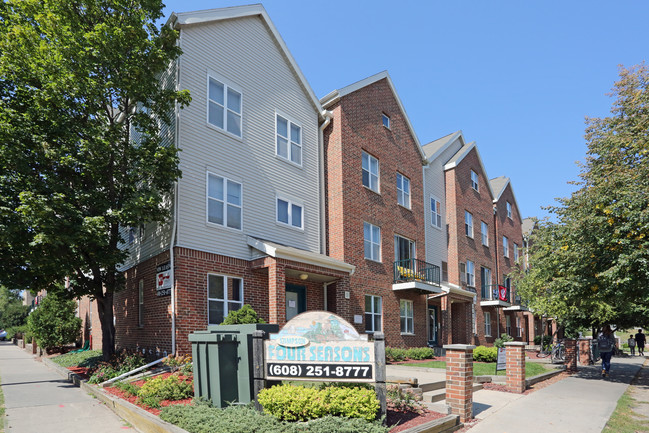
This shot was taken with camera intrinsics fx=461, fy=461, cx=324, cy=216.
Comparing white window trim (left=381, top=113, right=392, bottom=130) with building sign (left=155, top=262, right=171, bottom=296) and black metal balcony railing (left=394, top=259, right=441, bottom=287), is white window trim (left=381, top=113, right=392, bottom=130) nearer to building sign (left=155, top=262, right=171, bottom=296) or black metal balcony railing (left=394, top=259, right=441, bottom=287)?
black metal balcony railing (left=394, top=259, right=441, bottom=287)

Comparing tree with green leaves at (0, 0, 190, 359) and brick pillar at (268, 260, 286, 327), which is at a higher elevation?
tree with green leaves at (0, 0, 190, 359)

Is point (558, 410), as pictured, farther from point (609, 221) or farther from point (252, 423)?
point (252, 423)

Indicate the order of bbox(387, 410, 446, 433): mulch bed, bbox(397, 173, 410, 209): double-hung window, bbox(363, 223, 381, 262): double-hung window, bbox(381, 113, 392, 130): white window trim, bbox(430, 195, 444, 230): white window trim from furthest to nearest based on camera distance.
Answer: bbox(430, 195, 444, 230): white window trim, bbox(397, 173, 410, 209): double-hung window, bbox(381, 113, 392, 130): white window trim, bbox(363, 223, 381, 262): double-hung window, bbox(387, 410, 446, 433): mulch bed

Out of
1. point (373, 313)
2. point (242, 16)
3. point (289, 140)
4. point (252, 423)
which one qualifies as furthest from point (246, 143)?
point (252, 423)

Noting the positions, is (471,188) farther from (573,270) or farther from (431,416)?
(431,416)

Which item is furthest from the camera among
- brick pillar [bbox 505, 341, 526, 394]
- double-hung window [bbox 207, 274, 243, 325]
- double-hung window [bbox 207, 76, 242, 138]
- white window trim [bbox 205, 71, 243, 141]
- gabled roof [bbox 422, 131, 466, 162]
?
gabled roof [bbox 422, 131, 466, 162]

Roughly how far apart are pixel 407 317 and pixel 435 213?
7.31 metres

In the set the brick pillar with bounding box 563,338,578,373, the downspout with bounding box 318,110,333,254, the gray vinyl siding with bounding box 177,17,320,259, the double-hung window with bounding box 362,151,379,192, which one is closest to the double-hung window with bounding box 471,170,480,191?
the double-hung window with bounding box 362,151,379,192

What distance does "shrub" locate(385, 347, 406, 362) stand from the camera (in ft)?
57.0

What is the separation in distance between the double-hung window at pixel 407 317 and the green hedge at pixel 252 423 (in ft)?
47.2

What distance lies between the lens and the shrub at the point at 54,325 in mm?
20953

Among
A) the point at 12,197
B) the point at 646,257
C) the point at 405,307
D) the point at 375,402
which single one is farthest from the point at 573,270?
the point at 12,197

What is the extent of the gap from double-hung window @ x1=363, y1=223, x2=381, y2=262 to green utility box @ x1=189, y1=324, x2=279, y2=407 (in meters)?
11.6

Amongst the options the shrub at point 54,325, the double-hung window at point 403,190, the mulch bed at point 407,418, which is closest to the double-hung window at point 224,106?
the double-hung window at point 403,190
